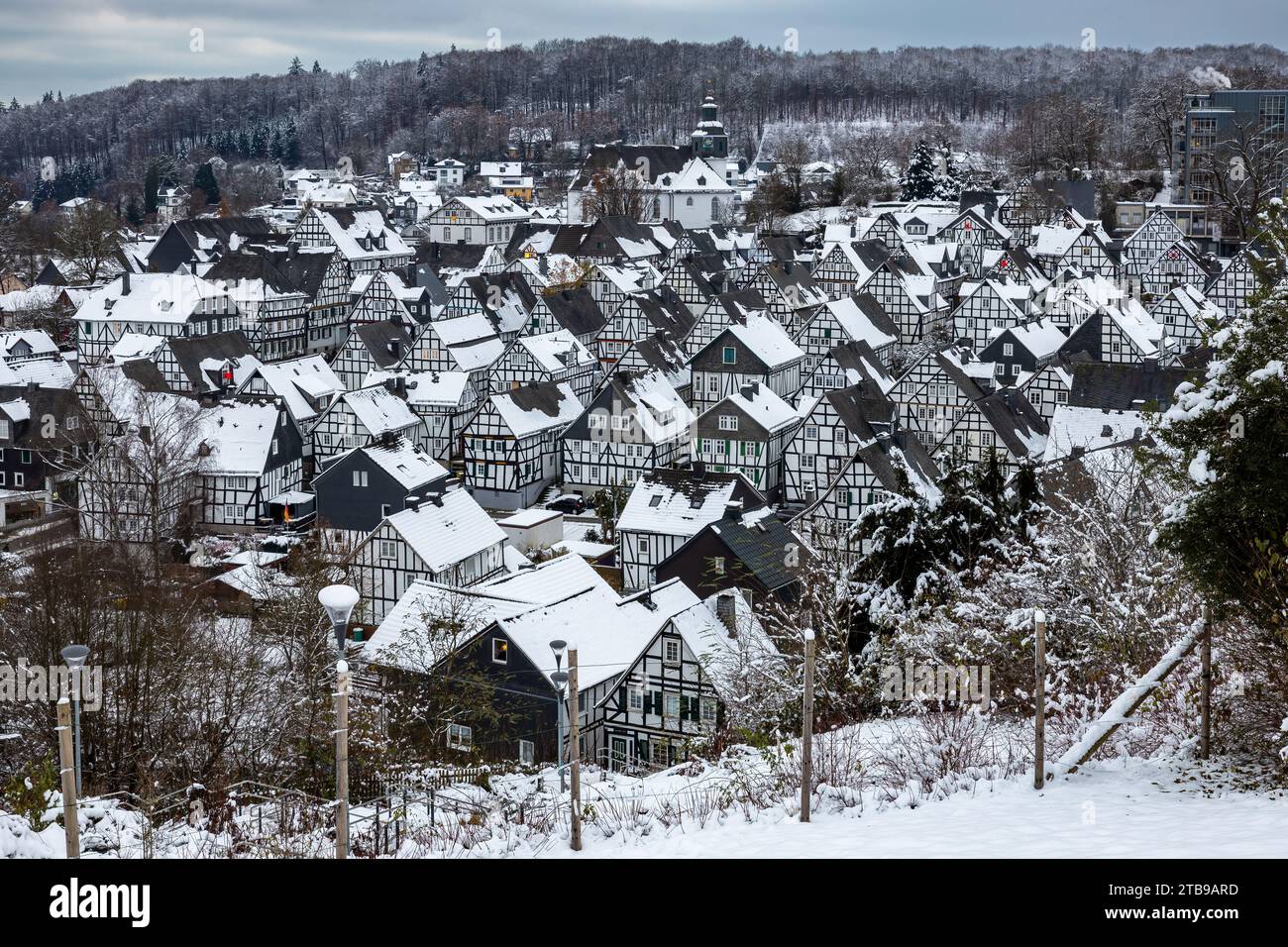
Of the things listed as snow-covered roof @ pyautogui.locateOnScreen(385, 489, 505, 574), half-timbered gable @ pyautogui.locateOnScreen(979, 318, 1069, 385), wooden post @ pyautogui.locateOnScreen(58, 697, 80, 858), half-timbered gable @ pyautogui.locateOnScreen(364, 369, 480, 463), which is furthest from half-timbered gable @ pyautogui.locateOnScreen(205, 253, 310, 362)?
wooden post @ pyautogui.locateOnScreen(58, 697, 80, 858)

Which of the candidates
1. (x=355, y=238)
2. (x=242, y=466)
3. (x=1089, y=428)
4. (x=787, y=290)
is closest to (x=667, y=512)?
(x=1089, y=428)

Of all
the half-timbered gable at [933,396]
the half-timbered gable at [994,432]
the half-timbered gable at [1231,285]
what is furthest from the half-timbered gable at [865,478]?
the half-timbered gable at [1231,285]

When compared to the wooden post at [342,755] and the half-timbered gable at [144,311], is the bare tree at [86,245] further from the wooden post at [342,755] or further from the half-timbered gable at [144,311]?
the wooden post at [342,755]

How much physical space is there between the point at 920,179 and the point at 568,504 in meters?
58.5

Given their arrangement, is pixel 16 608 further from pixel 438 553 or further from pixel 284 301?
pixel 284 301

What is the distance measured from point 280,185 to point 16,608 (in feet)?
376

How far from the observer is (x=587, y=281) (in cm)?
6794

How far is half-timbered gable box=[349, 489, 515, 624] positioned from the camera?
31.2 meters

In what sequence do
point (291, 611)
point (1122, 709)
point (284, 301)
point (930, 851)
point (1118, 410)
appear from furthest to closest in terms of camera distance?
point (284, 301) → point (1118, 410) → point (291, 611) → point (1122, 709) → point (930, 851)

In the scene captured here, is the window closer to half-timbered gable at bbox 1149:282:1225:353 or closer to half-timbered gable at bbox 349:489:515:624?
half-timbered gable at bbox 349:489:515:624

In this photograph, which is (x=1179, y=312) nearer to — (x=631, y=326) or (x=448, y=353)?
(x=631, y=326)

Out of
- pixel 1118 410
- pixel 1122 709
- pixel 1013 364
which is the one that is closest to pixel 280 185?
pixel 1013 364

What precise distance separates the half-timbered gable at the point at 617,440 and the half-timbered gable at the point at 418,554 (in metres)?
10.7

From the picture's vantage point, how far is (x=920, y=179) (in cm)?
9300
